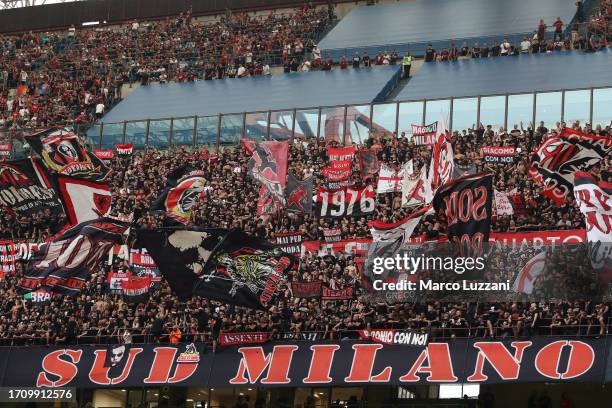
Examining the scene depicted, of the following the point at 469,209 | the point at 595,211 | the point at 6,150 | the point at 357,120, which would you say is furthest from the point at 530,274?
the point at 6,150

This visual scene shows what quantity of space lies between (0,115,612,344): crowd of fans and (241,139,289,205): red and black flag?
1.49m

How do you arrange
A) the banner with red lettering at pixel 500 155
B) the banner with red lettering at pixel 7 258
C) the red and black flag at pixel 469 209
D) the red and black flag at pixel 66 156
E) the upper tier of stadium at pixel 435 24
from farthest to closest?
the upper tier of stadium at pixel 435 24 → the banner with red lettering at pixel 7 258 → the red and black flag at pixel 66 156 → the banner with red lettering at pixel 500 155 → the red and black flag at pixel 469 209

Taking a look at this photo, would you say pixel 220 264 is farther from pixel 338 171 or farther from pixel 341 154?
pixel 341 154

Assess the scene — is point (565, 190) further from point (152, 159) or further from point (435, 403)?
point (152, 159)

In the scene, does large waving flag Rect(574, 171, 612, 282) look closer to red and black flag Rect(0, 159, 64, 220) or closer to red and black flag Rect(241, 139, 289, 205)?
red and black flag Rect(241, 139, 289, 205)

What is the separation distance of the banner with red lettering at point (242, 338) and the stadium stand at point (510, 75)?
20174 millimetres

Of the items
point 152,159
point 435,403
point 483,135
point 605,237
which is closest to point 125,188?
point 152,159

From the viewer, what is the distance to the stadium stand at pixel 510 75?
190ft

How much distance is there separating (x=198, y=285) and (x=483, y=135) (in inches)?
645

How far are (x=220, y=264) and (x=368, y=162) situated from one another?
1244 cm

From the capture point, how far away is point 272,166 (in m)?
48.2

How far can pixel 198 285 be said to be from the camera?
129 feet

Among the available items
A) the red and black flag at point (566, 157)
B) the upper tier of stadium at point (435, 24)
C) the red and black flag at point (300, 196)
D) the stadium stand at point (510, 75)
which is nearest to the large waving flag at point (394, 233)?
the red and black flag at point (566, 157)

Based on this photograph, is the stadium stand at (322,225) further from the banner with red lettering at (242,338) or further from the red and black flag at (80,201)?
the red and black flag at (80,201)
